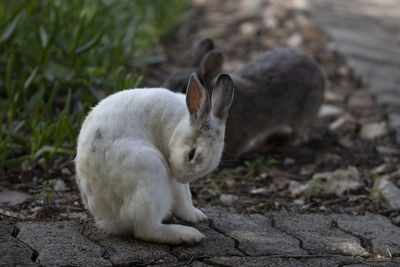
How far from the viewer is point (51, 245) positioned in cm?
306

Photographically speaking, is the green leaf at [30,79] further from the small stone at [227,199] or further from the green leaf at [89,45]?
the small stone at [227,199]

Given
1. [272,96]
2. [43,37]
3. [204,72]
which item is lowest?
[272,96]

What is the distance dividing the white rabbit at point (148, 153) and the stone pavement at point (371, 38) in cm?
279

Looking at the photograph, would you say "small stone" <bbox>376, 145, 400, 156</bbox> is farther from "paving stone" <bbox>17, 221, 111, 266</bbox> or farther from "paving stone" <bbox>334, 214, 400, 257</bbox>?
"paving stone" <bbox>17, 221, 111, 266</bbox>

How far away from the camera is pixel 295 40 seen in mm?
7926

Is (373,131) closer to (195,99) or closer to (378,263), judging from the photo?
(378,263)

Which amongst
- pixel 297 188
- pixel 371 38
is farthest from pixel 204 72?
pixel 371 38

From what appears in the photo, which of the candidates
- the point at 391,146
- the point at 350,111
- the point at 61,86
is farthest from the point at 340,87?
the point at 61,86

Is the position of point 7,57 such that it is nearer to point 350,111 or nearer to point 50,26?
point 50,26

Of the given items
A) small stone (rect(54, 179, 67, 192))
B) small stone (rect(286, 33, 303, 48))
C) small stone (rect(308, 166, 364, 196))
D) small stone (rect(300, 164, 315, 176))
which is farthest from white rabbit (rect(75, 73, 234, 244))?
small stone (rect(286, 33, 303, 48))

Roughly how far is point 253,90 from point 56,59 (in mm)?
1437

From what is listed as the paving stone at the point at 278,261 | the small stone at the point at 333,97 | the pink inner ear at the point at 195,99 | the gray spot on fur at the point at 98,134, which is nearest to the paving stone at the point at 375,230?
the paving stone at the point at 278,261

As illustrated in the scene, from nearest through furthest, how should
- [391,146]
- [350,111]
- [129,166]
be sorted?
[129,166], [391,146], [350,111]

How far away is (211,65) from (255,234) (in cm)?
198
